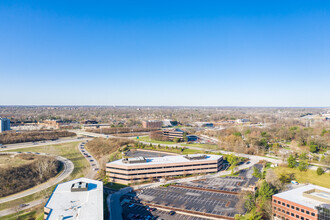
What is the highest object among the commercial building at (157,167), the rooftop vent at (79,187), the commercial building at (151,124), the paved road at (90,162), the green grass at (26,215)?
the commercial building at (151,124)

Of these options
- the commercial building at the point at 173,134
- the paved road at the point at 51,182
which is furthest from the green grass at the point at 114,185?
the commercial building at the point at 173,134

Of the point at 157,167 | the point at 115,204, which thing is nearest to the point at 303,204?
the point at 115,204

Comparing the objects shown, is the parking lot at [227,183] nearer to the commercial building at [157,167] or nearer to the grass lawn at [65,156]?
the commercial building at [157,167]

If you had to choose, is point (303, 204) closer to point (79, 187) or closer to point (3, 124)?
point (79, 187)

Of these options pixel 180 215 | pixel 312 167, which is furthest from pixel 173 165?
pixel 312 167

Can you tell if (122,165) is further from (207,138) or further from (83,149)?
(207,138)

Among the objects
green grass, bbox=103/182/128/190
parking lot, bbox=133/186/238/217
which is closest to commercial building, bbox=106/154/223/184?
green grass, bbox=103/182/128/190
